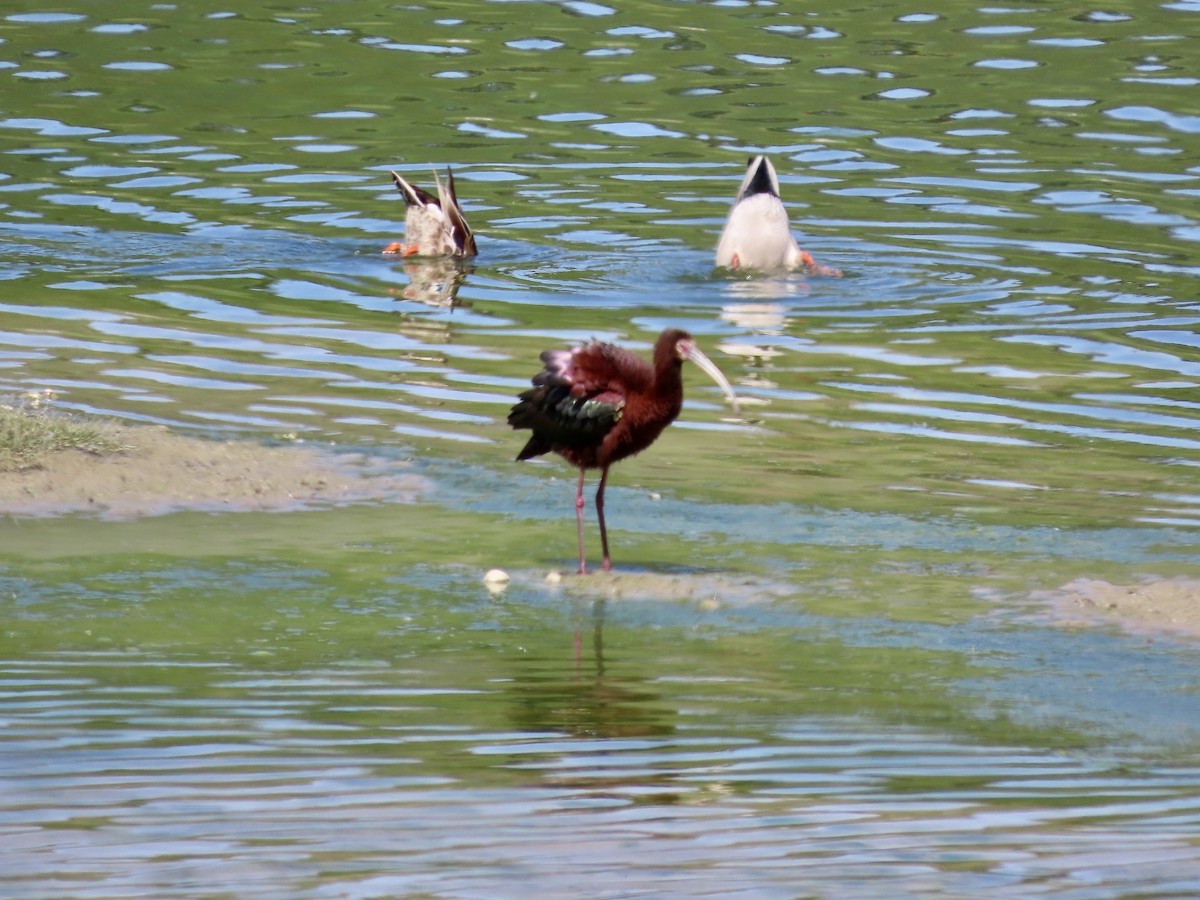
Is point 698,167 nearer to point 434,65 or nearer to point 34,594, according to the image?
point 434,65

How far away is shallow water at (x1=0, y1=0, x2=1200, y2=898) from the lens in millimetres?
5484

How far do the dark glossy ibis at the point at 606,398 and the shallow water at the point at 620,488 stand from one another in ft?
1.83

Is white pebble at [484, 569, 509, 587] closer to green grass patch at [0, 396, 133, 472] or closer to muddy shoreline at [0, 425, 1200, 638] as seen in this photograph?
muddy shoreline at [0, 425, 1200, 638]

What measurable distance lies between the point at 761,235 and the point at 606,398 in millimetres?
7584

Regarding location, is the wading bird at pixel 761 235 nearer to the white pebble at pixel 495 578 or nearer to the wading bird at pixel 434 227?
the wading bird at pixel 434 227

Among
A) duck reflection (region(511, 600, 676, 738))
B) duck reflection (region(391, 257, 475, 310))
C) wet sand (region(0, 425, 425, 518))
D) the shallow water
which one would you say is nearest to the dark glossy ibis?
the shallow water

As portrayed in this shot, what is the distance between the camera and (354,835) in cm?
530

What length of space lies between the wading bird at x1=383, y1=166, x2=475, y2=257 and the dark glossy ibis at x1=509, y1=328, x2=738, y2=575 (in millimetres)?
7875

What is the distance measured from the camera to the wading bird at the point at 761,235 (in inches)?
631

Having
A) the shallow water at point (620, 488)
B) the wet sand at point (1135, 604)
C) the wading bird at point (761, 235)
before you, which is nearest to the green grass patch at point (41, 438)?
the shallow water at point (620, 488)

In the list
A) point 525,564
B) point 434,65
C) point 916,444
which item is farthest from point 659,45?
point 525,564

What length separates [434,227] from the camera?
55.3 feet

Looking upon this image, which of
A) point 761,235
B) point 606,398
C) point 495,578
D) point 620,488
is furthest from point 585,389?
point 761,235

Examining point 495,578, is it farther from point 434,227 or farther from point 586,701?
point 434,227
